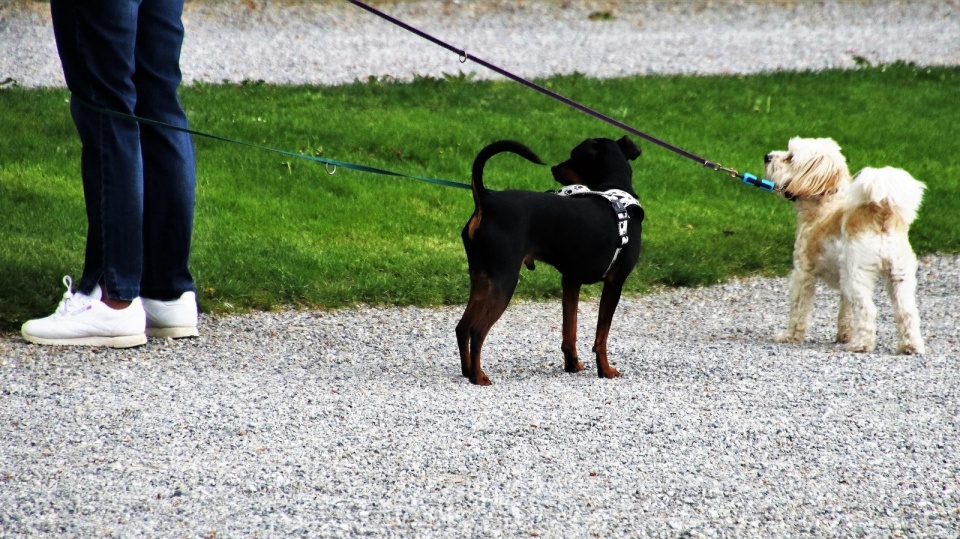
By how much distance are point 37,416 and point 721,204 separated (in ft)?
20.4

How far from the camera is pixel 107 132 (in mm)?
5242

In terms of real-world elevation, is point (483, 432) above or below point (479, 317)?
below

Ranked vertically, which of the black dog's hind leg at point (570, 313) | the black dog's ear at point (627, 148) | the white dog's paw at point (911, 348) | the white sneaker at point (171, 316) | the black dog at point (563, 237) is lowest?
the white sneaker at point (171, 316)

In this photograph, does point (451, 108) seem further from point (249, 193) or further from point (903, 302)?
point (903, 302)

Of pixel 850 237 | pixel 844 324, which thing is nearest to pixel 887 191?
pixel 850 237

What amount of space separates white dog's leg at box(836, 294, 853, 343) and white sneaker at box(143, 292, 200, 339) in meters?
3.32

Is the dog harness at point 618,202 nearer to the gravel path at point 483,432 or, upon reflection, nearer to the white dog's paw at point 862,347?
the gravel path at point 483,432

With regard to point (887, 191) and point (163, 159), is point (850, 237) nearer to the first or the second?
point (887, 191)

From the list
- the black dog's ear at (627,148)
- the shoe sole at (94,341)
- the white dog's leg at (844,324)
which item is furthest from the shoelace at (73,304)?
the white dog's leg at (844,324)

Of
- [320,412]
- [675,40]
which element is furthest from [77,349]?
[675,40]

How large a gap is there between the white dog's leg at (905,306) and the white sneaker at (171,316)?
345cm

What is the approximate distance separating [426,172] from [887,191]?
4.39 m

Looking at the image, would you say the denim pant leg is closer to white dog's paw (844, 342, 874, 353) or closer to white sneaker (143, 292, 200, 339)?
white sneaker (143, 292, 200, 339)

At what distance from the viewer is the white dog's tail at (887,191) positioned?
5.69 m
